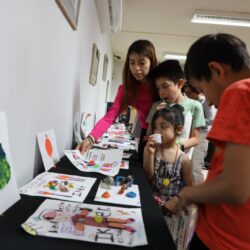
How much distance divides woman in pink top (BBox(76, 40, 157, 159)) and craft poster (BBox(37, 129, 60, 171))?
28 cm

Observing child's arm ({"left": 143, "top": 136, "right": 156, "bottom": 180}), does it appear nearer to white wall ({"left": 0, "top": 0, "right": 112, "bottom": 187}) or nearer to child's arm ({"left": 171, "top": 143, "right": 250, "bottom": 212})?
white wall ({"left": 0, "top": 0, "right": 112, "bottom": 187})

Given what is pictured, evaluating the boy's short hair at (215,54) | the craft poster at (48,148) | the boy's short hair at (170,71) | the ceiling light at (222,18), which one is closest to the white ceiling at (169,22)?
the ceiling light at (222,18)

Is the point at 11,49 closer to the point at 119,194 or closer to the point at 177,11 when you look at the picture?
the point at 119,194

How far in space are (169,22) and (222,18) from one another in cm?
72

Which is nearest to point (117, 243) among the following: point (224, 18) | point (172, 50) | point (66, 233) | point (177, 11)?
point (66, 233)

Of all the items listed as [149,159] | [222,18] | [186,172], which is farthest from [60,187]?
[222,18]

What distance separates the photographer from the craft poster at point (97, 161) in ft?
3.62

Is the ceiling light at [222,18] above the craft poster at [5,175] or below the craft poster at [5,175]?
above

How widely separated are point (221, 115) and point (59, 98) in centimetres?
90

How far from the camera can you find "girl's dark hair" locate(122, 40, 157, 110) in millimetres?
1529

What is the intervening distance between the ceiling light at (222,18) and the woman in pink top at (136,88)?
193cm

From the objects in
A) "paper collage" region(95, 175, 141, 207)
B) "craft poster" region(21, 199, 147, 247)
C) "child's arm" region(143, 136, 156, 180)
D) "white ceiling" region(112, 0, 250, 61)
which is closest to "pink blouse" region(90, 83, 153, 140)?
"child's arm" region(143, 136, 156, 180)

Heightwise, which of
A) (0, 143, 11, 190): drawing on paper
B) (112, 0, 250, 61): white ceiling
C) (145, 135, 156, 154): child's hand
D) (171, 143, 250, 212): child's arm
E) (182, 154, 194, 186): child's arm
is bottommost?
(182, 154, 194, 186): child's arm

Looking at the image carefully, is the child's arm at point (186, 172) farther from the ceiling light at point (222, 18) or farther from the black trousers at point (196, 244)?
the ceiling light at point (222, 18)
